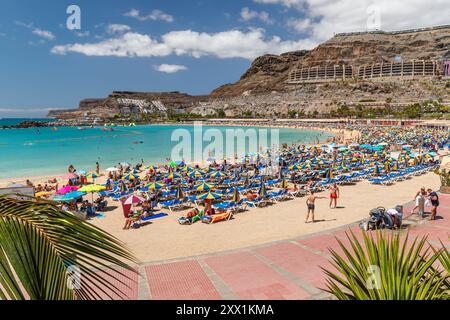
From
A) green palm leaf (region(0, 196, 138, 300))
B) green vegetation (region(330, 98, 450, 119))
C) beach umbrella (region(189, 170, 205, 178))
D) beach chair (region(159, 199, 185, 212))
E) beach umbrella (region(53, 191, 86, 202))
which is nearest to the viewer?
green palm leaf (region(0, 196, 138, 300))

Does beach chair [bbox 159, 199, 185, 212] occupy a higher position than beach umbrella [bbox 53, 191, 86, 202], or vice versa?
beach umbrella [bbox 53, 191, 86, 202]

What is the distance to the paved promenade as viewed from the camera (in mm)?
6113

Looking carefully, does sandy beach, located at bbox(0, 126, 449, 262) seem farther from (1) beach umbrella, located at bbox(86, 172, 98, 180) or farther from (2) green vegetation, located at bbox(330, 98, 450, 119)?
(2) green vegetation, located at bbox(330, 98, 450, 119)

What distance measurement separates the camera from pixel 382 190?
16.0m

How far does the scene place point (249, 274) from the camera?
6.91 m

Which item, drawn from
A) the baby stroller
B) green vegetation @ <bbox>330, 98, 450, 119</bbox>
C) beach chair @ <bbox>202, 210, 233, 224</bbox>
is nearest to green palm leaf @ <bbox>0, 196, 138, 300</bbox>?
the baby stroller

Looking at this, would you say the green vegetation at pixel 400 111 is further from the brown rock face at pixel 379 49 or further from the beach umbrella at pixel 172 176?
the beach umbrella at pixel 172 176

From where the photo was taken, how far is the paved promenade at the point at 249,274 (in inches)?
241

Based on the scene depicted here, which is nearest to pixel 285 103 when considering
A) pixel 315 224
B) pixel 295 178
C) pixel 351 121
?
pixel 351 121

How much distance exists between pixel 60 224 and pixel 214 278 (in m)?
5.76

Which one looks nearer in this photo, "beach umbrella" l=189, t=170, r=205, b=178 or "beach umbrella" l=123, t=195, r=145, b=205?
"beach umbrella" l=123, t=195, r=145, b=205

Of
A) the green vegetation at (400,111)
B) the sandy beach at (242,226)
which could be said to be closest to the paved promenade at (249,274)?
the sandy beach at (242,226)

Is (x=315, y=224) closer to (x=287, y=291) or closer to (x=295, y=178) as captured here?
(x=287, y=291)

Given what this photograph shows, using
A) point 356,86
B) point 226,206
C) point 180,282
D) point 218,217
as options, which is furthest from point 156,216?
point 356,86
